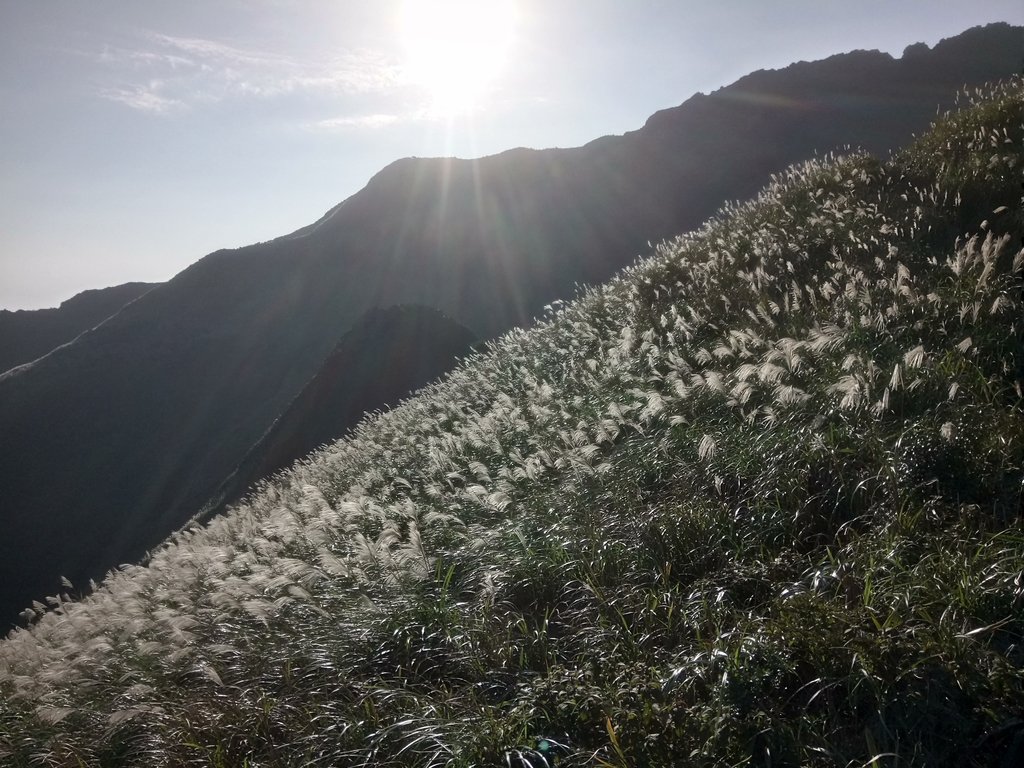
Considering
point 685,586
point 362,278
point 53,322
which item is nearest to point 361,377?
point 685,586

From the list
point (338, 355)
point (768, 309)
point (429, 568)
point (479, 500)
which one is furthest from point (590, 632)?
point (338, 355)

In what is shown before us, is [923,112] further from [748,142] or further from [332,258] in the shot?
[332,258]

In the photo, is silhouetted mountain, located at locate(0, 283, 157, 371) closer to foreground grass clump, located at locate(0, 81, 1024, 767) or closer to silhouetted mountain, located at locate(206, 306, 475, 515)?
silhouetted mountain, located at locate(206, 306, 475, 515)

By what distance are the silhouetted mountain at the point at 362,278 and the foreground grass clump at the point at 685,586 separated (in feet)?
167

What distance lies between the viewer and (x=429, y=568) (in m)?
4.62

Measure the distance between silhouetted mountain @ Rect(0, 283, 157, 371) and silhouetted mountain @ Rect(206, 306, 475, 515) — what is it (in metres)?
93.2

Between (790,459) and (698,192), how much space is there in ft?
227

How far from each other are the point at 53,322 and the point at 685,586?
134 m

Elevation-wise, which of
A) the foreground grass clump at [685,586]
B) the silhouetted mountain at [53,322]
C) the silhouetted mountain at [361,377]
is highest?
the silhouetted mountain at [53,322]

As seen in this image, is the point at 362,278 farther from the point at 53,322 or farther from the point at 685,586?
the point at 53,322

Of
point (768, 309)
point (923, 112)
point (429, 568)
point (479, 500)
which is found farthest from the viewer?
point (923, 112)

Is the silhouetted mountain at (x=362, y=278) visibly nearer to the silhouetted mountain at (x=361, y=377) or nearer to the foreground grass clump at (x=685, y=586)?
the silhouetted mountain at (x=361, y=377)

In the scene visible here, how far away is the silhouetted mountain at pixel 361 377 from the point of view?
3103cm

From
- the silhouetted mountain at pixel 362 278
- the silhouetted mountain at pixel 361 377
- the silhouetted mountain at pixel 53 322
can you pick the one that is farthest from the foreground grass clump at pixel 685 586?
the silhouetted mountain at pixel 53 322
